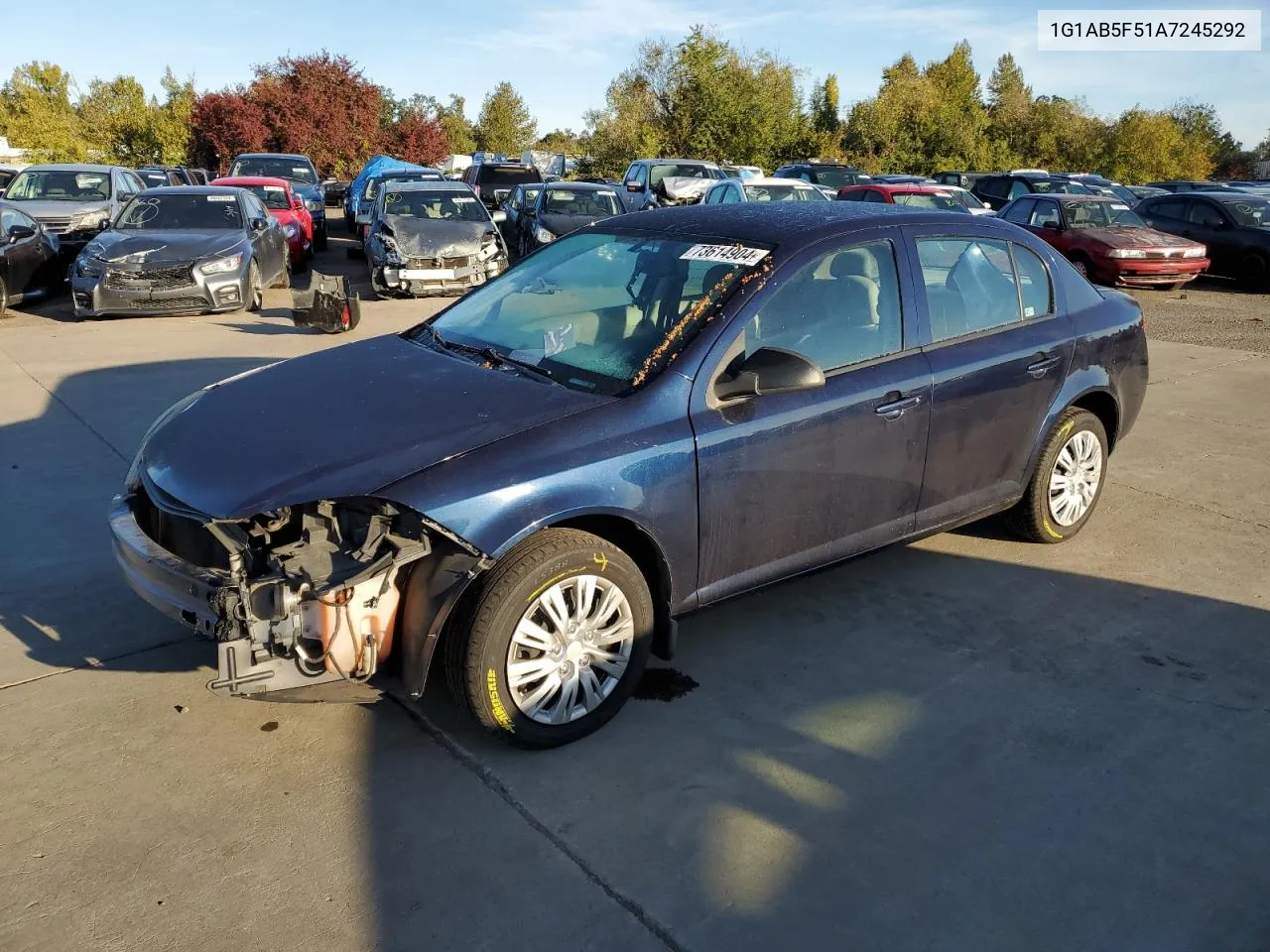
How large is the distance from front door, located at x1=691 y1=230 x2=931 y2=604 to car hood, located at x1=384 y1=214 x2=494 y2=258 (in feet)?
31.9

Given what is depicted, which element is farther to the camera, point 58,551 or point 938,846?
point 58,551

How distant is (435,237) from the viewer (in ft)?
43.6

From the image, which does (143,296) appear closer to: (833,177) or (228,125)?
(833,177)

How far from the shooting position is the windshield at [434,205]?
47.3 feet

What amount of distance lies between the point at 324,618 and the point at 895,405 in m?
2.34

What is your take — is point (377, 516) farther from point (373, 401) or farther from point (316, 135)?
point (316, 135)

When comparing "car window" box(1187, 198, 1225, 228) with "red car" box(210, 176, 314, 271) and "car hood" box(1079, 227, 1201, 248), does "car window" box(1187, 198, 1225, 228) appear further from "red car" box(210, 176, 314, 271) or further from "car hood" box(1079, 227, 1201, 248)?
"red car" box(210, 176, 314, 271)

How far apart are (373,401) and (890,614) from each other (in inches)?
93.3

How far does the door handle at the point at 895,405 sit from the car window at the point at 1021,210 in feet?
48.0

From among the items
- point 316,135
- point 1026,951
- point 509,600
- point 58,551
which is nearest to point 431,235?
point 58,551

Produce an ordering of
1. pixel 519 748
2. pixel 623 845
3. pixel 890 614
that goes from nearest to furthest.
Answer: pixel 623 845
pixel 519 748
pixel 890 614

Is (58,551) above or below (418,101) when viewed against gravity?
below

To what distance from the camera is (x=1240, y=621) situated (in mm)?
4500

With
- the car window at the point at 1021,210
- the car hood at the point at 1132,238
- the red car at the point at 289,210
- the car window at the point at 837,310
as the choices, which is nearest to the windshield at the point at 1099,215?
the car hood at the point at 1132,238
